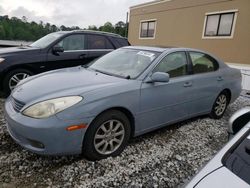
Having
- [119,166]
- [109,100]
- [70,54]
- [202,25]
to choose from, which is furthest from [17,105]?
[202,25]

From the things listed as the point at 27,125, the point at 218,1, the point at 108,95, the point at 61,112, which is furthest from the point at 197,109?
the point at 218,1

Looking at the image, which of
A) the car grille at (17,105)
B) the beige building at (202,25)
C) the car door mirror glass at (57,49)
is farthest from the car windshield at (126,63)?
the beige building at (202,25)

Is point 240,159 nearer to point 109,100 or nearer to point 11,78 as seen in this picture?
point 109,100

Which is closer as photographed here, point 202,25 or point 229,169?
point 229,169

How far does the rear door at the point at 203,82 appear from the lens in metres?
3.88

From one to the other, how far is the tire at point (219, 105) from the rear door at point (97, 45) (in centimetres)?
336

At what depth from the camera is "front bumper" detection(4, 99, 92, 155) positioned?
2.31 metres

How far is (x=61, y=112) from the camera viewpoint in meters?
2.36

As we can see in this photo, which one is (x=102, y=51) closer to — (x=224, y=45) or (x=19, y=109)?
(x=19, y=109)

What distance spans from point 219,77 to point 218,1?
34.1ft

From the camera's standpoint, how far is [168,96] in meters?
3.34

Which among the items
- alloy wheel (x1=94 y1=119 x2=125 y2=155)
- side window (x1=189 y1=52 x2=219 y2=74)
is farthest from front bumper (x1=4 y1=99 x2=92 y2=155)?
side window (x1=189 y1=52 x2=219 y2=74)

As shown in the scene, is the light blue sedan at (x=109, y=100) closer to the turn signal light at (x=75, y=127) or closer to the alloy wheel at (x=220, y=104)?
the turn signal light at (x=75, y=127)

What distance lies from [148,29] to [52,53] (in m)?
14.3
